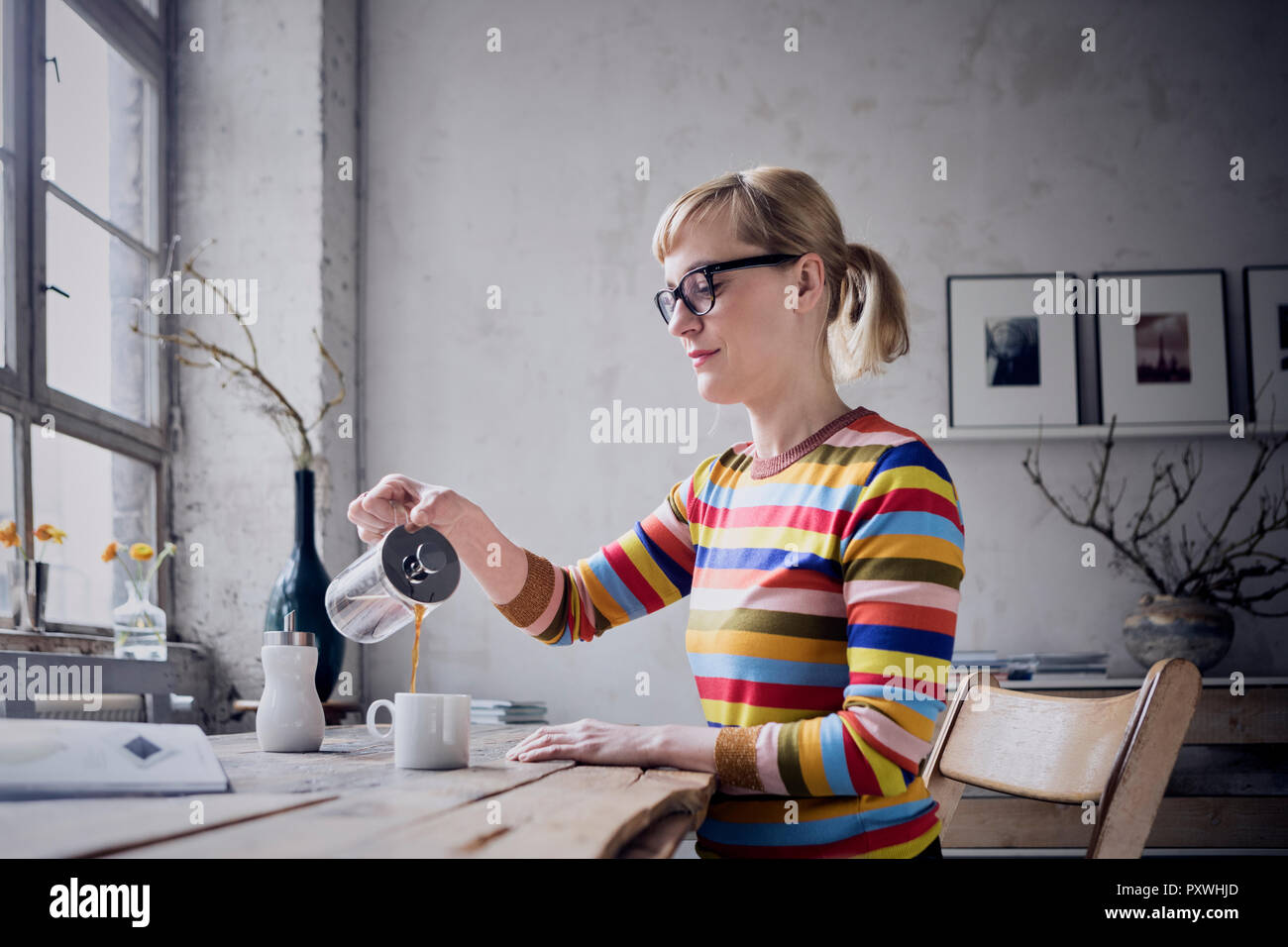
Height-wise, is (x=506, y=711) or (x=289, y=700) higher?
(x=289, y=700)

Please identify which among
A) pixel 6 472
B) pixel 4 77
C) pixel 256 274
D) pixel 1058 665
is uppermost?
pixel 4 77

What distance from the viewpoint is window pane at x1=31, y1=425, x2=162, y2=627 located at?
8.78 feet

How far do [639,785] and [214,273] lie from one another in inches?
111

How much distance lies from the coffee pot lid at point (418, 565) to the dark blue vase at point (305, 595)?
0.89m

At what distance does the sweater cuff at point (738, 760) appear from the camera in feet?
3.54

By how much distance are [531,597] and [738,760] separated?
51 cm

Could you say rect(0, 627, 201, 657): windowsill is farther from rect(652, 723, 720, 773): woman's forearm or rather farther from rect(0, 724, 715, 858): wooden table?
rect(652, 723, 720, 773): woman's forearm

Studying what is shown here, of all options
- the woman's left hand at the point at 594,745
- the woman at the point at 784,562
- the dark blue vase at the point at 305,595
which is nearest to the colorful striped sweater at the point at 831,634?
the woman at the point at 784,562

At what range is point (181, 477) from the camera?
10.6 feet

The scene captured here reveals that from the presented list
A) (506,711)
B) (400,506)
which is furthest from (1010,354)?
(400,506)

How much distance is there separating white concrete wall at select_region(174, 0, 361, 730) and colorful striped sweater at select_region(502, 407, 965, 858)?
211cm

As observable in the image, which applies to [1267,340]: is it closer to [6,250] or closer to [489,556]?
[489,556]

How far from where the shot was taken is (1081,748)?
1.20 m

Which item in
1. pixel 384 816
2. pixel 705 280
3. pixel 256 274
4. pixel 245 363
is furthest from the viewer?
pixel 256 274
